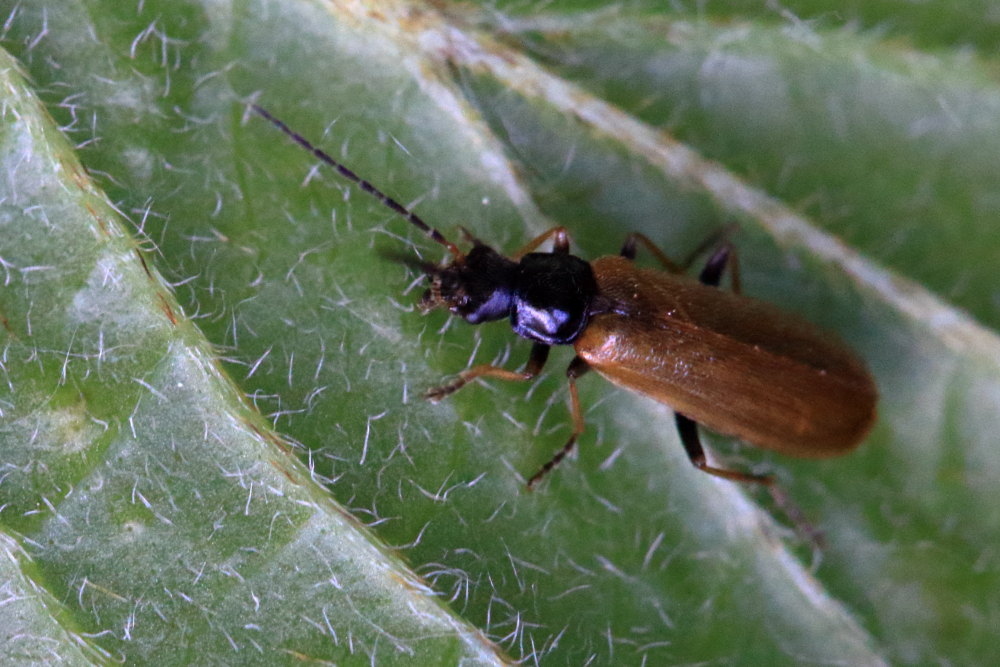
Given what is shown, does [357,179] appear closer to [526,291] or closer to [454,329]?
[454,329]

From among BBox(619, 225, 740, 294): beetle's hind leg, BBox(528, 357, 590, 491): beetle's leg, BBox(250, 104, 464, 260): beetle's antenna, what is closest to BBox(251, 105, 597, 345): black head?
BBox(250, 104, 464, 260): beetle's antenna

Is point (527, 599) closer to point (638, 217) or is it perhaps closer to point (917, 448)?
point (638, 217)

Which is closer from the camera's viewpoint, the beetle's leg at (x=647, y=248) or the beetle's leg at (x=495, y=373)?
the beetle's leg at (x=495, y=373)

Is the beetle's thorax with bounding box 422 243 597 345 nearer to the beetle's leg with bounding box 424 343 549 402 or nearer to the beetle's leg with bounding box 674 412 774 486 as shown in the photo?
the beetle's leg with bounding box 424 343 549 402

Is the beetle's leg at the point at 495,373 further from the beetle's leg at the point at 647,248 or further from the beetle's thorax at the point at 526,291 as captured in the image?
the beetle's leg at the point at 647,248

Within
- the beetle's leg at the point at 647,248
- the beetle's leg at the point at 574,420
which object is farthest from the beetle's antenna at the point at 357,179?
the beetle's leg at the point at 647,248

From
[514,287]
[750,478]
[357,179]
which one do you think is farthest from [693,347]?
[357,179]
